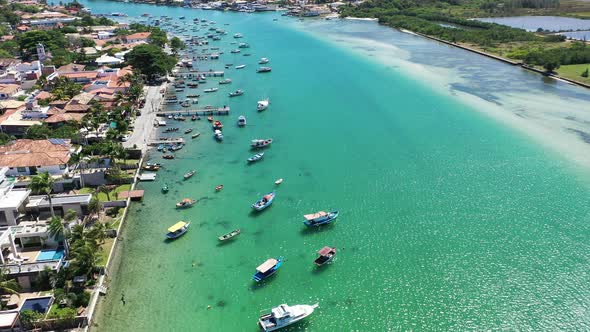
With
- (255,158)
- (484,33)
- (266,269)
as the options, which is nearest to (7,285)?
(266,269)

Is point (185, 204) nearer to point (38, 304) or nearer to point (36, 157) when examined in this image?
point (38, 304)

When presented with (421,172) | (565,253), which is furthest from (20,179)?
(565,253)

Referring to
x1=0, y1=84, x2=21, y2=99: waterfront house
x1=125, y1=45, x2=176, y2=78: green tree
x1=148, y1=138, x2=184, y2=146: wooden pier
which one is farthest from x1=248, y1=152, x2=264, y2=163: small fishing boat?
x1=0, y1=84, x2=21, y2=99: waterfront house

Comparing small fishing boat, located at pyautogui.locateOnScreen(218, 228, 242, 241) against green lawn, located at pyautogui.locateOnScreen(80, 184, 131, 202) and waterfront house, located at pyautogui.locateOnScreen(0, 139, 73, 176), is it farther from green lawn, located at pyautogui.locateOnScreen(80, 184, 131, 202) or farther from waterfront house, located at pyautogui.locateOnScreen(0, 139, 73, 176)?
waterfront house, located at pyautogui.locateOnScreen(0, 139, 73, 176)

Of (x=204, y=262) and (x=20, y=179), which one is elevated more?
(x=20, y=179)

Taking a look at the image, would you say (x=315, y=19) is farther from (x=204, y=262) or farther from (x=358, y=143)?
(x=204, y=262)

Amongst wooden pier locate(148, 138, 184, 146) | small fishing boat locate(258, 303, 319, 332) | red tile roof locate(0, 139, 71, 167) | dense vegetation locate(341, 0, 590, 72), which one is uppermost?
dense vegetation locate(341, 0, 590, 72)

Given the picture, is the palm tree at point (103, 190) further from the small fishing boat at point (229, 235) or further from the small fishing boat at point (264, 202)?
the small fishing boat at point (264, 202)
